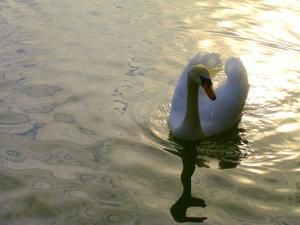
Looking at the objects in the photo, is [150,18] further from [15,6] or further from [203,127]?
[203,127]

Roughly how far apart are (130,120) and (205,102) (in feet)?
2.84

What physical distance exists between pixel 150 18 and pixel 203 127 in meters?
4.31

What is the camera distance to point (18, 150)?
6.70m

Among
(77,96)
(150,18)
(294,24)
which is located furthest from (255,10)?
(77,96)

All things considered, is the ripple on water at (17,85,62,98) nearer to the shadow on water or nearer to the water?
the water

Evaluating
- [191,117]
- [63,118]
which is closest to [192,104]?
[191,117]

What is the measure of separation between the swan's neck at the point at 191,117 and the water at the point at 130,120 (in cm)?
12

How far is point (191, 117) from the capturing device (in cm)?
679

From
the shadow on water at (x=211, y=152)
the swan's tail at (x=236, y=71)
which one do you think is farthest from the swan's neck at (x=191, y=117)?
the swan's tail at (x=236, y=71)

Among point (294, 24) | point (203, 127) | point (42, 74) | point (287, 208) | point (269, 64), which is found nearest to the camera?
point (287, 208)

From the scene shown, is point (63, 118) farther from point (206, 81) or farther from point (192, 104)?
point (206, 81)

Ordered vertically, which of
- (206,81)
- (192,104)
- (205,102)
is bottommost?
(205,102)

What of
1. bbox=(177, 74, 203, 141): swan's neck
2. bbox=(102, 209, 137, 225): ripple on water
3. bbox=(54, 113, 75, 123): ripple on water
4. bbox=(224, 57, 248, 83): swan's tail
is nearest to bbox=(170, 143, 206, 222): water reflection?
bbox=(177, 74, 203, 141): swan's neck

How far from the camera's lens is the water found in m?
5.90
